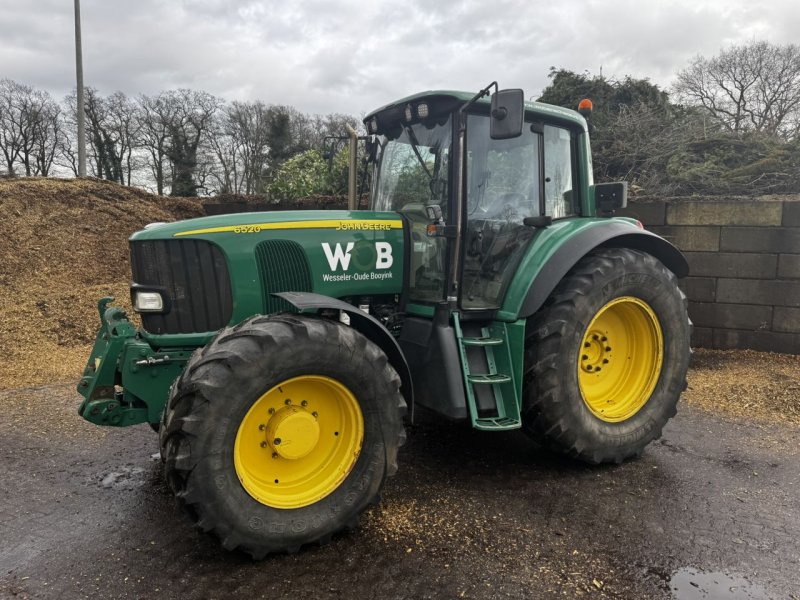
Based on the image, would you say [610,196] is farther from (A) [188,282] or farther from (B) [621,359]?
(A) [188,282]

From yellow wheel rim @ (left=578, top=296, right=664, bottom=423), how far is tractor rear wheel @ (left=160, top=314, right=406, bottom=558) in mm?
1644

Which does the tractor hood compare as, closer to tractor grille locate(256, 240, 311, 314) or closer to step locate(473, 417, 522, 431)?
tractor grille locate(256, 240, 311, 314)

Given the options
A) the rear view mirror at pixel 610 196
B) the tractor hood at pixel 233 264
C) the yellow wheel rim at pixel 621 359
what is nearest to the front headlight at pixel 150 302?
the tractor hood at pixel 233 264

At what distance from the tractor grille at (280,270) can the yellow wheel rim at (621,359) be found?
191 cm

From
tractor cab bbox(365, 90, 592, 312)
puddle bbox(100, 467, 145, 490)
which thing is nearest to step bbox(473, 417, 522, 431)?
tractor cab bbox(365, 90, 592, 312)

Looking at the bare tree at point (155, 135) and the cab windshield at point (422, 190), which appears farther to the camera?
the bare tree at point (155, 135)

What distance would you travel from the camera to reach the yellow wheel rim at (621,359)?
3.92 meters

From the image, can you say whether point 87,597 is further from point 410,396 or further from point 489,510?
point 489,510

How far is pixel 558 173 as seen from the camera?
401cm

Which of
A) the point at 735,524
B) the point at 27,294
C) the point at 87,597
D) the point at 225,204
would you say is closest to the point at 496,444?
the point at 735,524

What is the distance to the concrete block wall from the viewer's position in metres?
5.66

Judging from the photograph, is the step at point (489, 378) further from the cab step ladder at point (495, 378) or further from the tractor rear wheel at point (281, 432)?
the tractor rear wheel at point (281, 432)

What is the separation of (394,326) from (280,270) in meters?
0.86

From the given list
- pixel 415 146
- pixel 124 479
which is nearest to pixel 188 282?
pixel 124 479
